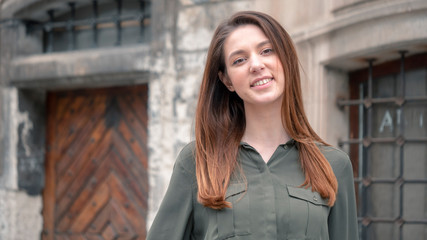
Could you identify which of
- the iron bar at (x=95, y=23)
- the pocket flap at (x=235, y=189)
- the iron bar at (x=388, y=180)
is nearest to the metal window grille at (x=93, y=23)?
the iron bar at (x=95, y=23)

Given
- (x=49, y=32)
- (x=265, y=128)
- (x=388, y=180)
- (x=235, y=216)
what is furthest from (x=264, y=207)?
(x=49, y=32)

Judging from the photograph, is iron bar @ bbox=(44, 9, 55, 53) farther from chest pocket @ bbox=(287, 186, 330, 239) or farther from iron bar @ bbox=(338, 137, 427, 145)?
chest pocket @ bbox=(287, 186, 330, 239)

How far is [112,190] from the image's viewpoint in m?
5.32

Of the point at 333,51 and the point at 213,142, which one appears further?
the point at 333,51

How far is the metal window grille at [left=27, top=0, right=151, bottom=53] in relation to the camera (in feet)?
16.8

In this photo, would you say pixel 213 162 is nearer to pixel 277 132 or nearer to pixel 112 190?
pixel 277 132

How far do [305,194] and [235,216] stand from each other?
0.22 metres

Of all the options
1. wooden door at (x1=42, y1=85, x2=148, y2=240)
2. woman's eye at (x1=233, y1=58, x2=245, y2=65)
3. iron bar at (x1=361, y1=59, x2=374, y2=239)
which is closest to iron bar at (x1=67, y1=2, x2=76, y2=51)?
wooden door at (x1=42, y1=85, x2=148, y2=240)

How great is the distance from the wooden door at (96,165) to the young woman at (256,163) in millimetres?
3166

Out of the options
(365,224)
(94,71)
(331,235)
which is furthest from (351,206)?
(94,71)

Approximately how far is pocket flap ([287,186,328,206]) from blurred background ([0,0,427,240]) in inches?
71.0

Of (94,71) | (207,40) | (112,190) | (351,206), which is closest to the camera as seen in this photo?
(351,206)

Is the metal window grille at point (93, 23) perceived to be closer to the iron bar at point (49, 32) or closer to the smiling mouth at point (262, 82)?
the iron bar at point (49, 32)

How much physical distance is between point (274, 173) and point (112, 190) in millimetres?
3524
